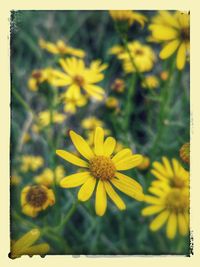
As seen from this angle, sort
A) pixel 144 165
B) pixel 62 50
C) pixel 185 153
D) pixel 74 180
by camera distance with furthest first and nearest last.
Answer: pixel 62 50, pixel 144 165, pixel 185 153, pixel 74 180

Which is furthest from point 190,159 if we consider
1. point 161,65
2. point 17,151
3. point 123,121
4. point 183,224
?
point 17,151

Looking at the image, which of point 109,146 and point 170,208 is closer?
point 109,146

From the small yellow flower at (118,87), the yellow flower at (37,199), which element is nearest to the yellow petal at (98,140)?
the yellow flower at (37,199)

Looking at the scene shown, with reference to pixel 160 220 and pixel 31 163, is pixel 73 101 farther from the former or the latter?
pixel 160 220

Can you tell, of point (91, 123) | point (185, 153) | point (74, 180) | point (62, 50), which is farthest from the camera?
point (91, 123)

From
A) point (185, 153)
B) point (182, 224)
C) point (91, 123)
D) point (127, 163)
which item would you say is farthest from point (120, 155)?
point (91, 123)

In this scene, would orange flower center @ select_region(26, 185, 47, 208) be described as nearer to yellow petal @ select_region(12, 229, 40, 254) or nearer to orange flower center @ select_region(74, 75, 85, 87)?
yellow petal @ select_region(12, 229, 40, 254)
